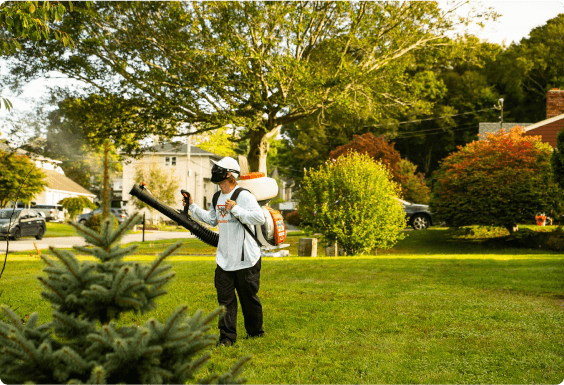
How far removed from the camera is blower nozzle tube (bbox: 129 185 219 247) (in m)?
4.91

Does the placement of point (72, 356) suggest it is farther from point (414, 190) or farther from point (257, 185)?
point (414, 190)

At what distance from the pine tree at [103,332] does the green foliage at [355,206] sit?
12525 mm

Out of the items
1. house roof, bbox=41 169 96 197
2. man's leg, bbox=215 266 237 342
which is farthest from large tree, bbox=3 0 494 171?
house roof, bbox=41 169 96 197

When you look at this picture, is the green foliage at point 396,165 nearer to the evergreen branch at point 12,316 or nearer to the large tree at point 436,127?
the large tree at point 436,127

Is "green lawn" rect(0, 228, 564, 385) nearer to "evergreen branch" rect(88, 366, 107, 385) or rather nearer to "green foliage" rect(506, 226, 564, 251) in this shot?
"evergreen branch" rect(88, 366, 107, 385)

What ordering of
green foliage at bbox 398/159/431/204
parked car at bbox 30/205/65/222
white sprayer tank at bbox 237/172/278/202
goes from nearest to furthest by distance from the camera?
white sprayer tank at bbox 237/172/278/202, green foliage at bbox 398/159/431/204, parked car at bbox 30/205/65/222

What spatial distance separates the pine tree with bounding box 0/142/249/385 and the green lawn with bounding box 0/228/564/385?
0.67 feet

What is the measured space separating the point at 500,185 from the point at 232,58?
1192cm

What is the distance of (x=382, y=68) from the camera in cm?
1853

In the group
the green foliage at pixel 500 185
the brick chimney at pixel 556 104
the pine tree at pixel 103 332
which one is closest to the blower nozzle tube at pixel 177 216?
the pine tree at pixel 103 332

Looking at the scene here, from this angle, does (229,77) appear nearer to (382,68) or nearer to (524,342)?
(382,68)

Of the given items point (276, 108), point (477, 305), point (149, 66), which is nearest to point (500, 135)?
point (276, 108)

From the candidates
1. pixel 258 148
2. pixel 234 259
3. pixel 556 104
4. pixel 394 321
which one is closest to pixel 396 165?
pixel 556 104

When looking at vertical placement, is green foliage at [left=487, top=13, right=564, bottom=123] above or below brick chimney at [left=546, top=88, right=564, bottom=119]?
above
